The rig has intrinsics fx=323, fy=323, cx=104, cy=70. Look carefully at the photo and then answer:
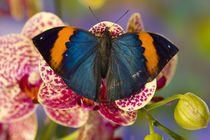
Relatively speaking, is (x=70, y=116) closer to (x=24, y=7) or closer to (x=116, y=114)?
(x=116, y=114)

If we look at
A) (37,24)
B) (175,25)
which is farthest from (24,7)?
(175,25)

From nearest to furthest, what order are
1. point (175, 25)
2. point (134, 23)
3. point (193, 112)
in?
point (193, 112) < point (134, 23) < point (175, 25)

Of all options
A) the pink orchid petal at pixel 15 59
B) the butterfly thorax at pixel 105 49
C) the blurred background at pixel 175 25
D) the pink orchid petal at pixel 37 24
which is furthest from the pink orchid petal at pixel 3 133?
the blurred background at pixel 175 25

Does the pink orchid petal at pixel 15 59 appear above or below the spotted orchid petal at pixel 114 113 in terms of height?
above

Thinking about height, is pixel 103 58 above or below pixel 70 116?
above

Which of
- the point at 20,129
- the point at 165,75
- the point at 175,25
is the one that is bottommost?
the point at 175,25

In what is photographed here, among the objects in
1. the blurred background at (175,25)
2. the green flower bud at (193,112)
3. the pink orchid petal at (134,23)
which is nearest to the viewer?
the green flower bud at (193,112)

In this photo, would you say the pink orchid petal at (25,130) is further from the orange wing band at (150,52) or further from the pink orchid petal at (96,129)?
the orange wing band at (150,52)
